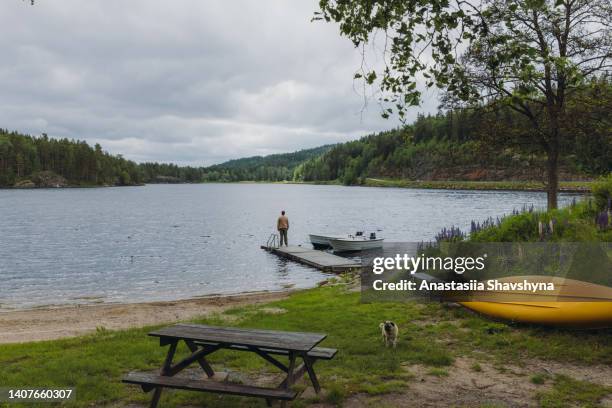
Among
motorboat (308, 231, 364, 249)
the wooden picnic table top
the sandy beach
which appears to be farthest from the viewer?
motorboat (308, 231, 364, 249)

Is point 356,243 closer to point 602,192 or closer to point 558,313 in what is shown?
point 602,192

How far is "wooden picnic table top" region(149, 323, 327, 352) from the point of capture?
19.9 feet

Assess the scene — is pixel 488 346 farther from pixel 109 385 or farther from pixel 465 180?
pixel 465 180

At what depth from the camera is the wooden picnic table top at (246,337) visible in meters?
6.08

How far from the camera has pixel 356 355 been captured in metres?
8.93

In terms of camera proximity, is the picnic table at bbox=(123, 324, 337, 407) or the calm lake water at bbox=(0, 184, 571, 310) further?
the calm lake water at bbox=(0, 184, 571, 310)

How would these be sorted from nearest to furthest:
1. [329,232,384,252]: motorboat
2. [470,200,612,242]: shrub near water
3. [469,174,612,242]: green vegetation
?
[470,200,612,242]: shrub near water < [469,174,612,242]: green vegetation < [329,232,384,252]: motorboat

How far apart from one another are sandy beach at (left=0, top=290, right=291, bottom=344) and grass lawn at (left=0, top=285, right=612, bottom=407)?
2.83 meters

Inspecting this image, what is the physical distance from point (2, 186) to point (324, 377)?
229758 mm

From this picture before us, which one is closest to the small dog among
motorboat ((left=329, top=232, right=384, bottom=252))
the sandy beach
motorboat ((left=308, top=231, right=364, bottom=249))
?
the sandy beach

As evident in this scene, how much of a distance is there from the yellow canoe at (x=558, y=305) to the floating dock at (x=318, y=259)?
18772mm

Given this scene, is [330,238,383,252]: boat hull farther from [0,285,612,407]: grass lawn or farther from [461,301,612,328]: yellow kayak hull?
[461,301,612,328]: yellow kayak hull

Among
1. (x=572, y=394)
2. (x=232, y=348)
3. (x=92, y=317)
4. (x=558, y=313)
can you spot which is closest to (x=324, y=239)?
(x=92, y=317)

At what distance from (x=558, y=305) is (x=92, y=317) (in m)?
14.5
